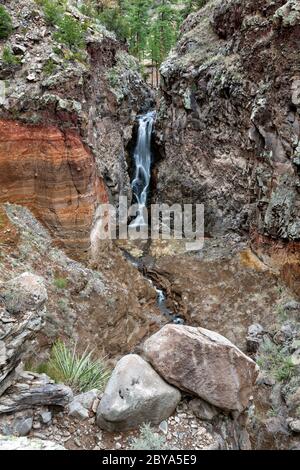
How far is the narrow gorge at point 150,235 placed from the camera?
563cm

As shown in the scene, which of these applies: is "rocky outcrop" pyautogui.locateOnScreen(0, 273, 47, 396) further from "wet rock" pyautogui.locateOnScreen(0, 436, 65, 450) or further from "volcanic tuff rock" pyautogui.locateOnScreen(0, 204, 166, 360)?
"volcanic tuff rock" pyautogui.locateOnScreen(0, 204, 166, 360)

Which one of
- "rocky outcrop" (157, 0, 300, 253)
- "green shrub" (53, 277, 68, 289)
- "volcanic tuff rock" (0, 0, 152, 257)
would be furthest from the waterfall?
"green shrub" (53, 277, 68, 289)

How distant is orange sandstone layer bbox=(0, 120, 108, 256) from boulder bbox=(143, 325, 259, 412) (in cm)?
805

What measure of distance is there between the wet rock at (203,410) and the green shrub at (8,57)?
12.1 m

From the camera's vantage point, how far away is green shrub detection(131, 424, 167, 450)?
16.3 feet

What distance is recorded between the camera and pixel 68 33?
13.6 metres

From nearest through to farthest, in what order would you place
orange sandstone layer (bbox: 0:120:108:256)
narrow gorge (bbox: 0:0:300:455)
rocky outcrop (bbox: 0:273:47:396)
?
rocky outcrop (bbox: 0:273:47:396) < narrow gorge (bbox: 0:0:300:455) < orange sandstone layer (bbox: 0:120:108:256)

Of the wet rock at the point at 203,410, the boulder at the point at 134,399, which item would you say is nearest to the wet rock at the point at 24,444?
the boulder at the point at 134,399

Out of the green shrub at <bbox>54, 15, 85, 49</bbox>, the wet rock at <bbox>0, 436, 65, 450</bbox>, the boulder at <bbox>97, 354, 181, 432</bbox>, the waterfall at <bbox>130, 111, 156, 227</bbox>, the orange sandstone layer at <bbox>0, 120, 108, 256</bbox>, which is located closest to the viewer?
the wet rock at <bbox>0, 436, 65, 450</bbox>

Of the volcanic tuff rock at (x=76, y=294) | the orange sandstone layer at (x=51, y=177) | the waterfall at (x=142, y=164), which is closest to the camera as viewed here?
the volcanic tuff rock at (x=76, y=294)

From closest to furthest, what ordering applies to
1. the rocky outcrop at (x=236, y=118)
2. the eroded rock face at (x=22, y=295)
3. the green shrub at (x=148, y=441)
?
the green shrub at (x=148, y=441)
the eroded rock face at (x=22, y=295)
the rocky outcrop at (x=236, y=118)

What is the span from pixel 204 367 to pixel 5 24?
12960 mm

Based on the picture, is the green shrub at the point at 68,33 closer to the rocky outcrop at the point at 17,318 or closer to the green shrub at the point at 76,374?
the rocky outcrop at the point at 17,318

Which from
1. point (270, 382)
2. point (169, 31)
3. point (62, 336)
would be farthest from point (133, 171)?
point (169, 31)
